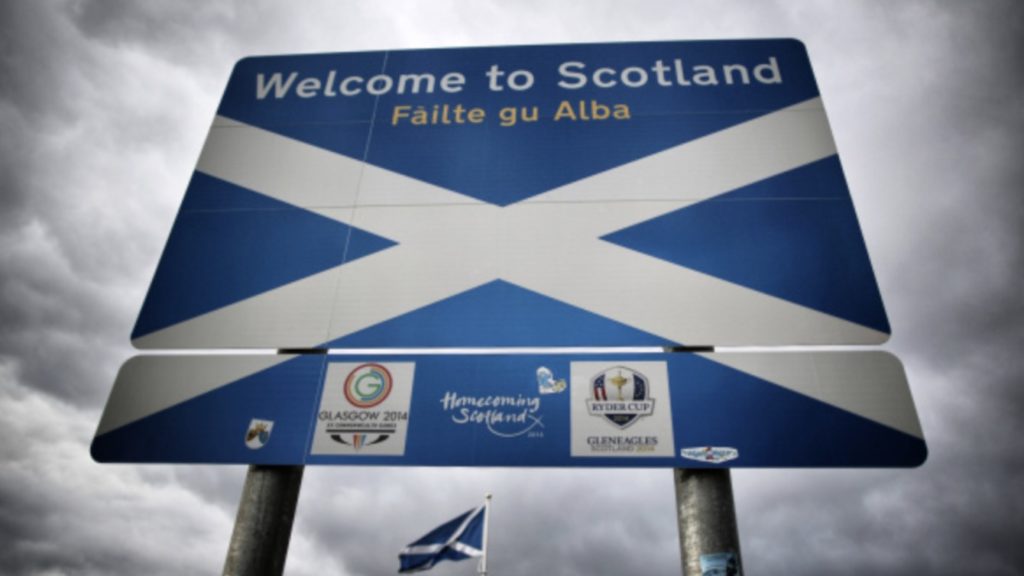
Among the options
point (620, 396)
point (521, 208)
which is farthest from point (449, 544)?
point (521, 208)

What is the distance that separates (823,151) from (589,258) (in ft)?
6.87

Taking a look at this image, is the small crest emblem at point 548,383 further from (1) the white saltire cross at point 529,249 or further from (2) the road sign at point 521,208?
(1) the white saltire cross at point 529,249

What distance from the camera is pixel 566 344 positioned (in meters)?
3.33

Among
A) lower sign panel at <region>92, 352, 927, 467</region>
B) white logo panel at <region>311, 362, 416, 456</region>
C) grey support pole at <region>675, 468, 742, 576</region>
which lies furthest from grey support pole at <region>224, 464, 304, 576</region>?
grey support pole at <region>675, 468, 742, 576</region>

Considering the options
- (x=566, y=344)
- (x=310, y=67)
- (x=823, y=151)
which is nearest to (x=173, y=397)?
(x=566, y=344)

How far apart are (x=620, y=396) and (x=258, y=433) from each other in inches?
86.1

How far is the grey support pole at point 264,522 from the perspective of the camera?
283 cm

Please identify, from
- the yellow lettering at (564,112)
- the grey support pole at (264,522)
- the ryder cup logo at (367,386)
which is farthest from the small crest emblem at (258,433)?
the yellow lettering at (564,112)

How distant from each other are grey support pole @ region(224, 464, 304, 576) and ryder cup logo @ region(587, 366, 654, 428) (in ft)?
6.09

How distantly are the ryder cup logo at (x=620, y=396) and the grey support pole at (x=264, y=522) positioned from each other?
186cm

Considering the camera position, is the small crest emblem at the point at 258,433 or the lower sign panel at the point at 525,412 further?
the small crest emblem at the point at 258,433

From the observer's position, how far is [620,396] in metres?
3.11

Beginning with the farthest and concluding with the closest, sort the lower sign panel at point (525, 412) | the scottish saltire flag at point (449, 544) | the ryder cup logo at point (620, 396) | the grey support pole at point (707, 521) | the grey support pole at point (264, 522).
A: the scottish saltire flag at point (449, 544) < the ryder cup logo at point (620, 396) < the lower sign panel at point (525, 412) < the grey support pole at point (264, 522) < the grey support pole at point (707, 521)

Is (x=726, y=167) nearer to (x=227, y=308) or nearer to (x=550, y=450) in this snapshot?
(x=550, y=450)
